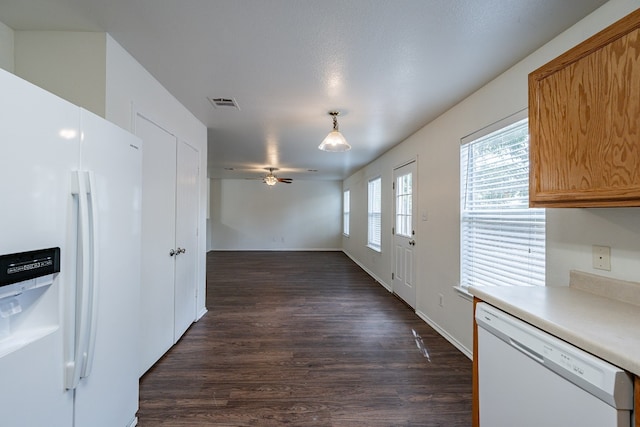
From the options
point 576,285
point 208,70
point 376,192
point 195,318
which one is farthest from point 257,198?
point 576,285

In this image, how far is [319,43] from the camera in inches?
67.8

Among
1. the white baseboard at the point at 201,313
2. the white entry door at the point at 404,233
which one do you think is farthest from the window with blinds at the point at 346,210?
the white baseboard at the point at 201,313

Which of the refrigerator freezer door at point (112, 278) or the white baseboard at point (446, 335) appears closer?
the refrigerator freezer door at point (112, 278)

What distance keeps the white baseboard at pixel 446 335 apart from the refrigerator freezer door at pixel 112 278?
8.45 ft

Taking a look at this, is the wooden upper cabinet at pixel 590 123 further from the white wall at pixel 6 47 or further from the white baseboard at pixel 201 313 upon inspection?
the white baseboard at pixel 201 313

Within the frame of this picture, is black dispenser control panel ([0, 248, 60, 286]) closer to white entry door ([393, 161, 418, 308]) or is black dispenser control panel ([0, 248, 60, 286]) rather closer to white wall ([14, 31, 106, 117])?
white wall ([14, 31, 106, 117])

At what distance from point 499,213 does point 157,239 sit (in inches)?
110

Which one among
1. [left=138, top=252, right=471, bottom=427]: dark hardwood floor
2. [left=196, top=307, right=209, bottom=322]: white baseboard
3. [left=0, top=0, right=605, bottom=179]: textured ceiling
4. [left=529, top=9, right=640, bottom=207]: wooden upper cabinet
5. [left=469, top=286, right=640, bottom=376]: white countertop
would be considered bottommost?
[left=138, top=252, right=471, bottom=427]: dark hardwood floor

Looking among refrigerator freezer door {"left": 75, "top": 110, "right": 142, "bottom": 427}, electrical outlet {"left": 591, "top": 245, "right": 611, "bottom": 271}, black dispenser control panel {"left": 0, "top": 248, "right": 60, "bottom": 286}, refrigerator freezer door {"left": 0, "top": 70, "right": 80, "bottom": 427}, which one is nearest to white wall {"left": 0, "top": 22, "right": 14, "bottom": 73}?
refrigerator freezer door {"left": 75, "top": 110, "right": 142, "bottom": 427}

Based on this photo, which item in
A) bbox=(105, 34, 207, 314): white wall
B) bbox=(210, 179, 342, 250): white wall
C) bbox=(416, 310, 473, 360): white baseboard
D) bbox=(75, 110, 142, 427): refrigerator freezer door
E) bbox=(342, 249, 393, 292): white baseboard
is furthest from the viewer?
bbox=(210, 179, 342, 250): white wall

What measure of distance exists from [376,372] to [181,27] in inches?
109

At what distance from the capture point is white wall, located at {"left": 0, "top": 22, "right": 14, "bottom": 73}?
162 centimetres

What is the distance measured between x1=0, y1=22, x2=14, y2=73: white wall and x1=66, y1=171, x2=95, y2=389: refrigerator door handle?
1.26m

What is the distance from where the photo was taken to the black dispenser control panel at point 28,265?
2.76 ft
